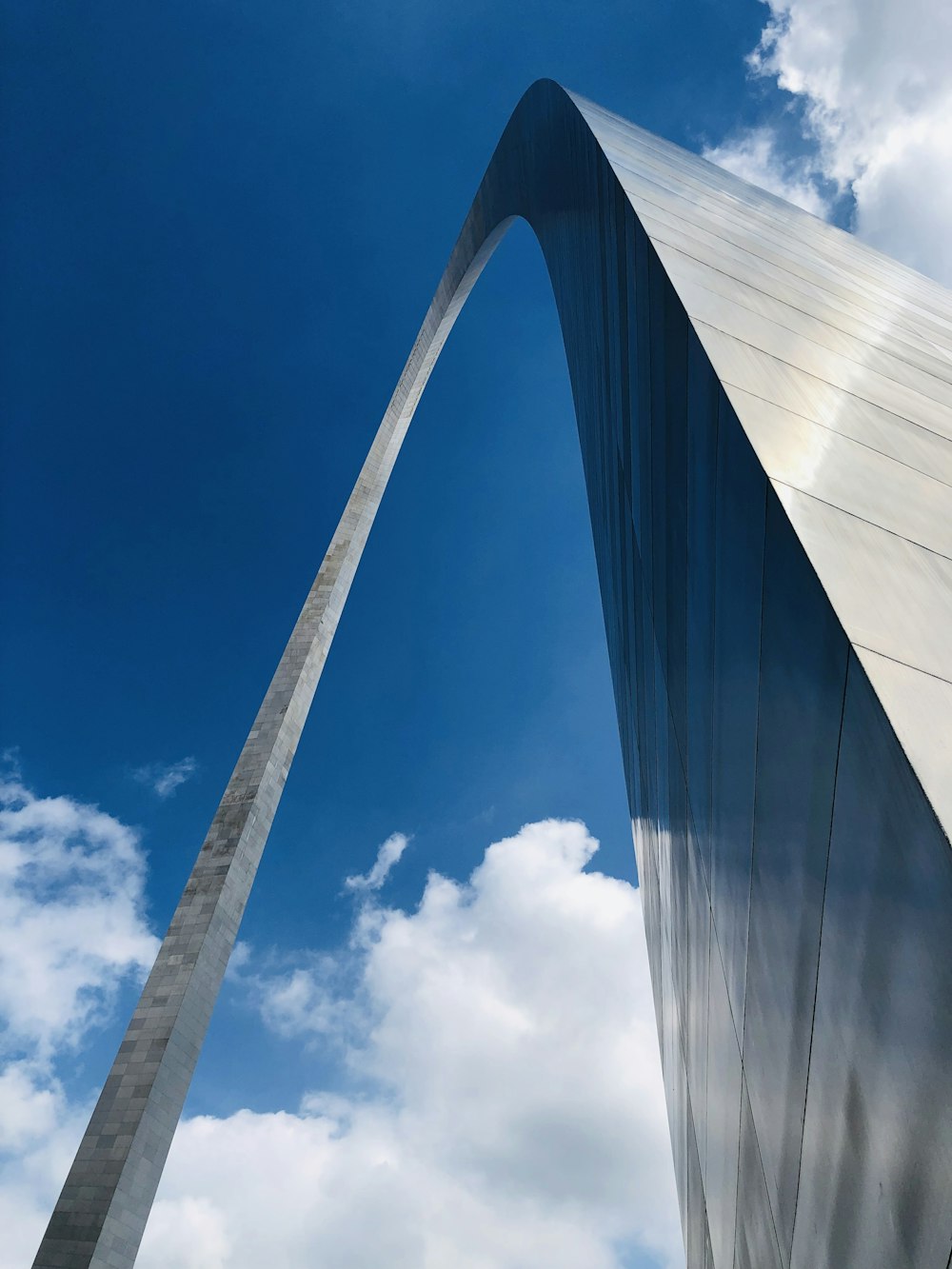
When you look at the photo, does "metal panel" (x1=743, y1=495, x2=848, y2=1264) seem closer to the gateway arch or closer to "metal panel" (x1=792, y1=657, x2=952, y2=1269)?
the gateway arch

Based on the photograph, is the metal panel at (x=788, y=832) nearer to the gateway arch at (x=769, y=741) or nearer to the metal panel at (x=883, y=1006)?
the gateway arch at (x=769, y=741)

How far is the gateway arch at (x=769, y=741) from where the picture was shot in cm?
353

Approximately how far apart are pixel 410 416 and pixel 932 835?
47666 mm

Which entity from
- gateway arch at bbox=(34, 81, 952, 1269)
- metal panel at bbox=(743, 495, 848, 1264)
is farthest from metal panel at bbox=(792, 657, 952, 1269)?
metal panel at bbox=(743, 495, 848, 1264)

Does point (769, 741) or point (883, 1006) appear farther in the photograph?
point (769, 741)

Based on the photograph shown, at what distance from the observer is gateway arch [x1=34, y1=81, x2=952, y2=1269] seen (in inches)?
139

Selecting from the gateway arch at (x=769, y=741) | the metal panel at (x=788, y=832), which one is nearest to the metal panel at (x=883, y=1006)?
the gateway arch at (x=769, y=741)

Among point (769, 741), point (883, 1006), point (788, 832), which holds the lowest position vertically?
point (883, 1006)

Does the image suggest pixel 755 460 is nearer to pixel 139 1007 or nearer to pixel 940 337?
pixel 940 337

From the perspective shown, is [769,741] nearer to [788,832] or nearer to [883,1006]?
[788,832]

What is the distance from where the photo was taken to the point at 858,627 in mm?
3660

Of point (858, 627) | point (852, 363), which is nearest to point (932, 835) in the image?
point (858, 627)

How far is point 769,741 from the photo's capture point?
5133 mm

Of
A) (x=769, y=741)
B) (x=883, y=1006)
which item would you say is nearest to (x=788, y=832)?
(x=769, y=741)
